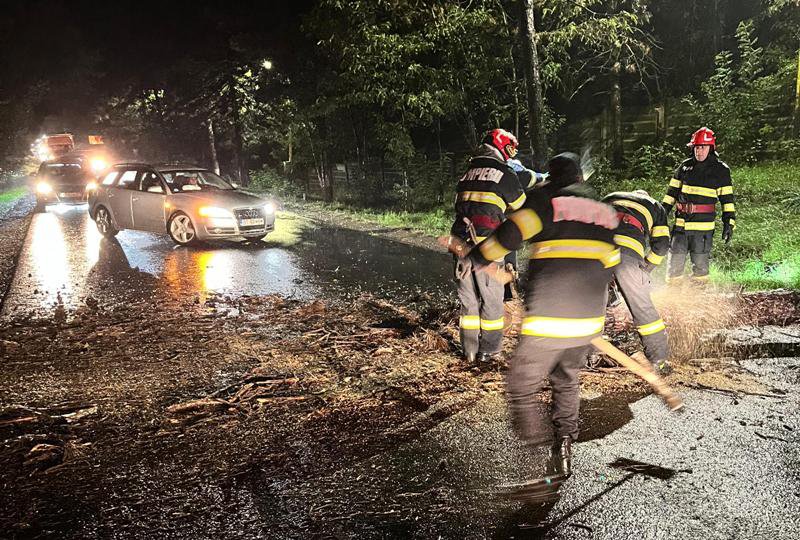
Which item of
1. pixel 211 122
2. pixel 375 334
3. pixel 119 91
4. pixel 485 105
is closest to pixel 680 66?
pixel 485 105

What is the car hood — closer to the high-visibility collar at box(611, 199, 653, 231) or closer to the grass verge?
the grass verge

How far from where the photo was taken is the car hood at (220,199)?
38.2 ft

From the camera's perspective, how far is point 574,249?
3188 mm

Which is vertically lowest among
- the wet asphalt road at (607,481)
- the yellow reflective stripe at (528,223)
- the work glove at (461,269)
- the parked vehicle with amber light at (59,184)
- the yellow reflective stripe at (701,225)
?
Result: the wet asphalt road at (607,481)

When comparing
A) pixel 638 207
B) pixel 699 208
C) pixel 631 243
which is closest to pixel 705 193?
pixel 699 208

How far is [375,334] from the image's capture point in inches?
236

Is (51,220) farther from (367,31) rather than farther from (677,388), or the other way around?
(677,388)

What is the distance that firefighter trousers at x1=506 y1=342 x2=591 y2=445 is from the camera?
3.29 meters

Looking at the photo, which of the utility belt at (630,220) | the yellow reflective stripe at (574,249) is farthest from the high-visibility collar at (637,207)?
the yellow reflective stripe at (574,249)

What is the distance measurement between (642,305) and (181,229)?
31.8ft

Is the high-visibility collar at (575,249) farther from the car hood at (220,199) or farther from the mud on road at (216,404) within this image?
the car hood at (220,199)

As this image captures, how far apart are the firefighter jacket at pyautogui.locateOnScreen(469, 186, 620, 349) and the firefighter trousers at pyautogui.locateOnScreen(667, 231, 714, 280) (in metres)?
4.13

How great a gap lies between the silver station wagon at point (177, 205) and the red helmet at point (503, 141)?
7.60 meters

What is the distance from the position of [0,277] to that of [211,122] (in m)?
24.6
